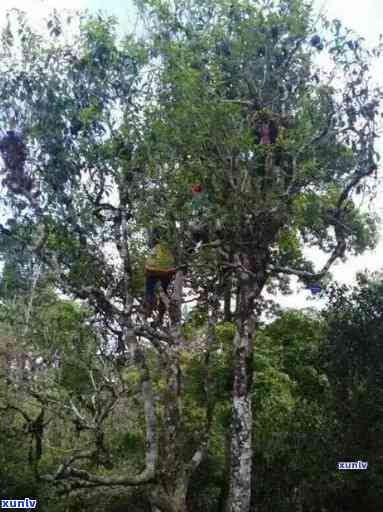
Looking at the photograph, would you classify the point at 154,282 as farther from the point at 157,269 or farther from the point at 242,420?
the point at 242,420

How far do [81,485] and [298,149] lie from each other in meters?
5.93

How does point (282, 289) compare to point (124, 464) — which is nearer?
point (124, 464)

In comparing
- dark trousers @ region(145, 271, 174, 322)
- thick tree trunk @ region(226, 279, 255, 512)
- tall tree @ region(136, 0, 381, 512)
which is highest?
tall tree @ region(136, 0, 381, 512)

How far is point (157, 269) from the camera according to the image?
9.22 m

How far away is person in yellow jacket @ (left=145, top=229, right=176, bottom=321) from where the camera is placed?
896cm

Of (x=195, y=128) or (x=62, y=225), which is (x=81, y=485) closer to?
(x=62, y=225)

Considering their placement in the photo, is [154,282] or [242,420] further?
[154,282]

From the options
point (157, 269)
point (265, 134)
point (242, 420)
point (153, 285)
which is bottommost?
point (242, 420)

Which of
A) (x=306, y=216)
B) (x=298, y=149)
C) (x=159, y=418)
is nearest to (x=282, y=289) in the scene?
(x=159, y=418)

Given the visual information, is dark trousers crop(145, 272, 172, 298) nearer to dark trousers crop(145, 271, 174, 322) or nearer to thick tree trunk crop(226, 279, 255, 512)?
dark trousers crop(145, 271, 174, 322)

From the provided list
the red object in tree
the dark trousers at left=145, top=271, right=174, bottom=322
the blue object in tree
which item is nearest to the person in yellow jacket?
the dark trousers at left=145, top=271, right=174, bottom=322

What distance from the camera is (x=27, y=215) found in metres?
9.16

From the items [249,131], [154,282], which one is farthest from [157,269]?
[249,131]

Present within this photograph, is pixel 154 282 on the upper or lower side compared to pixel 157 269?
lower
